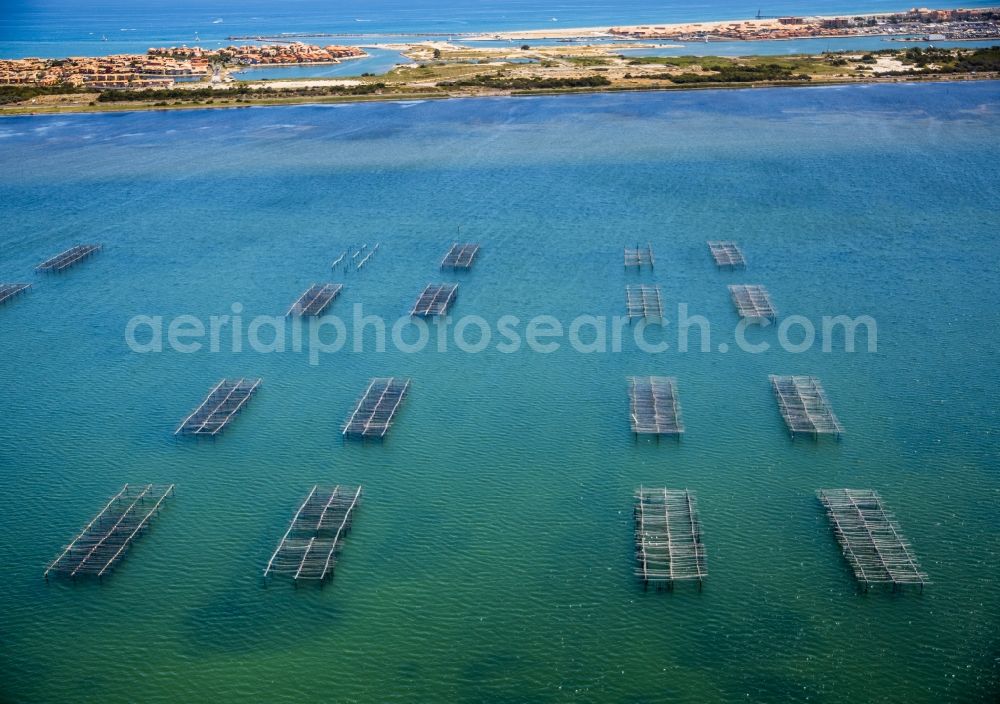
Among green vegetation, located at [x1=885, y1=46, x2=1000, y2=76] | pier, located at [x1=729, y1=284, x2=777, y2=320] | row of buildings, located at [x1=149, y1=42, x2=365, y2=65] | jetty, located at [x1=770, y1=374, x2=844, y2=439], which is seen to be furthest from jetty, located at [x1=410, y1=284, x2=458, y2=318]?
row of buildings, located at [x1=149, y1=42, x2=365, y2=65]

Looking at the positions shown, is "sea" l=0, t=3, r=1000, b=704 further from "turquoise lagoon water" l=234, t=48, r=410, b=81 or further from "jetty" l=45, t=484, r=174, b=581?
"turquoise lagoon water" l=234, t=48, r=410, b=81

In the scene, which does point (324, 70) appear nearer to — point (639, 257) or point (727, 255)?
point (639, 257)

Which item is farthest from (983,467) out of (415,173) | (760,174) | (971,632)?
(415,173)

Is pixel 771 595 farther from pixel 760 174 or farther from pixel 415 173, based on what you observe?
pixel 415 173

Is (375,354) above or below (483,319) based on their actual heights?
below

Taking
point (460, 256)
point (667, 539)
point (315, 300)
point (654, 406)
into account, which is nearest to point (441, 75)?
point (460, 256)
